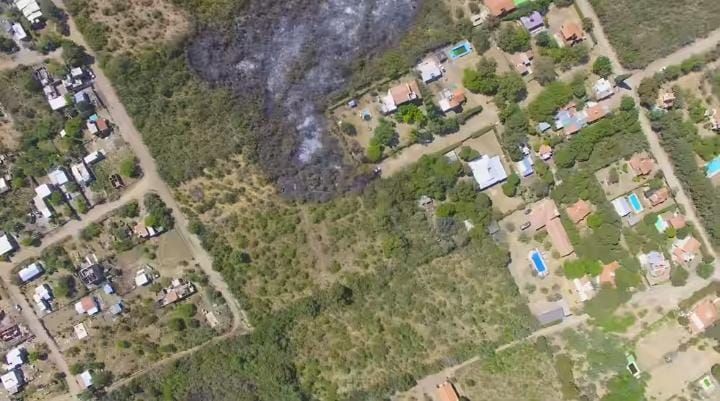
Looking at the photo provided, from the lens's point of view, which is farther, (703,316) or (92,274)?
(92,274)

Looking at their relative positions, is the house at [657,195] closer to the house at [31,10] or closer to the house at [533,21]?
the house at [533,21]

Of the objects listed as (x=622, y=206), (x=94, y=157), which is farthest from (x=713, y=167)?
(x=94, y=157)

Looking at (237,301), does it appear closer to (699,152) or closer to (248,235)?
(248,235)

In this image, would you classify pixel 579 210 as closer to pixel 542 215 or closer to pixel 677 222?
pixel 542 215

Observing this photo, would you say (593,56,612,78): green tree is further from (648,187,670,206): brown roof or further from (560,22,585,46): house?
(648,187,670,206): brown roof

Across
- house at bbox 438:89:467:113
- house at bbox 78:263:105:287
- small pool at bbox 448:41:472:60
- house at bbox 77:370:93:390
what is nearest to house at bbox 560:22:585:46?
small pool at bbox 448:41:472:60
